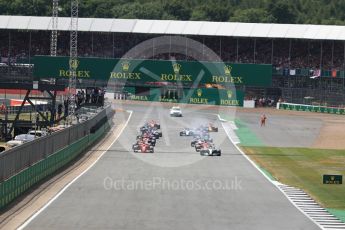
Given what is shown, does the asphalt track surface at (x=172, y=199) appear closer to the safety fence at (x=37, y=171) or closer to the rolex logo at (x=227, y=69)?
the safety fence at (x=37, y=171)

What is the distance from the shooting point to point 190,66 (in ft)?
398

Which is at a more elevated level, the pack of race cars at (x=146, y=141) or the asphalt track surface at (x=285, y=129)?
the pack of race cars at (x=146, y=141)

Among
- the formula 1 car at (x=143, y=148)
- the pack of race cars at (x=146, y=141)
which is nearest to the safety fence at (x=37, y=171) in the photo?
the formula 1 car at (x=143, y=148)

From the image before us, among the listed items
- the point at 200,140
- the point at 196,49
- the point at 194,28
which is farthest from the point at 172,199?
the point at 196,49

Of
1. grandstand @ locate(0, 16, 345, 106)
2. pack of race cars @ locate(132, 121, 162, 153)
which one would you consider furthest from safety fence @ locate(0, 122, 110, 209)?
grandstand @ locate(0, 16, 345, 106)

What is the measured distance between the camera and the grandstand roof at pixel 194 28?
132125mm

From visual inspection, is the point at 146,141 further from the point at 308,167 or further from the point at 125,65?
the point at 125,65

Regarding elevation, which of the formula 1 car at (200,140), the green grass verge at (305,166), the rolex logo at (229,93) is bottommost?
the green grass verge at (305,166)

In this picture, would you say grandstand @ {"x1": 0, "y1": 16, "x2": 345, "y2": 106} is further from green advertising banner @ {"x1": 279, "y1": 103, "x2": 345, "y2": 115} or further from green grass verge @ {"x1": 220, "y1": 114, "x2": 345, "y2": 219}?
green grass verge @ {"x1": 220, "y1": 114, "x2": 345, "y2": 219}

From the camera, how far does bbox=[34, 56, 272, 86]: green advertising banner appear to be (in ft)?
389

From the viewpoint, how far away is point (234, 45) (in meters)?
142

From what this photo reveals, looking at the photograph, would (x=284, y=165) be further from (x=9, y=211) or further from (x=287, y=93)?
(x=287, y=93)

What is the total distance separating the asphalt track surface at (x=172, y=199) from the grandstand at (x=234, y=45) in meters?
67.1

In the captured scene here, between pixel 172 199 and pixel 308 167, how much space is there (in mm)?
21016
